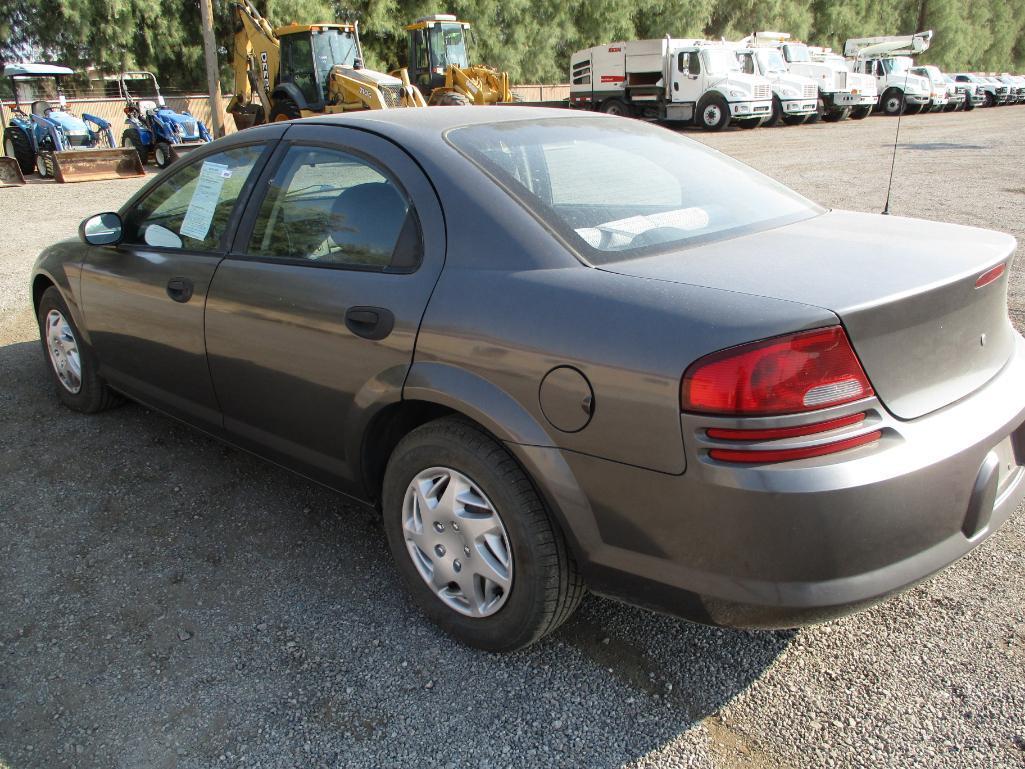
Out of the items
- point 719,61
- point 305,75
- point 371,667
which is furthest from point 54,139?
point 719,61

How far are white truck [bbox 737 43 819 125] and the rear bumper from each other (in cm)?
2750

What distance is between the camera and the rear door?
8.16 feet

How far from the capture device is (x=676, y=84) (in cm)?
2703

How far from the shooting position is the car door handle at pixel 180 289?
3.21 m

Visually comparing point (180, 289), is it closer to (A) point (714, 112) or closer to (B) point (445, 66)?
(B) point (445, 66)

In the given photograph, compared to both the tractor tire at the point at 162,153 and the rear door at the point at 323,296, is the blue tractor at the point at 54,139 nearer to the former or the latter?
the tractor tire at the point at 162,153

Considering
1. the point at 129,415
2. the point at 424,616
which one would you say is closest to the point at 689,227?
the point at 424,616

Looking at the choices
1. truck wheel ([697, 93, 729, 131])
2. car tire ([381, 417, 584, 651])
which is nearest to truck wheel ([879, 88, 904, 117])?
truck wheel ([697, 93, 729, 131])

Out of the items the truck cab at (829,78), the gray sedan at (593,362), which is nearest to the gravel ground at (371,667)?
the gray sedan at (593,362)

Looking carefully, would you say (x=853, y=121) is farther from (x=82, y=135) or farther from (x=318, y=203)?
(x=318, y=203)

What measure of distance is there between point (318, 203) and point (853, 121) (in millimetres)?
32629

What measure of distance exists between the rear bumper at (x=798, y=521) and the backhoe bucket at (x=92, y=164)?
54.6ft

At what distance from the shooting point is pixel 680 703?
229cm

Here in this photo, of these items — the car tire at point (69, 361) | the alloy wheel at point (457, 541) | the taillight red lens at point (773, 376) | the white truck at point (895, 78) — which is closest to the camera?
the taillight red lens at point (773, 376)
